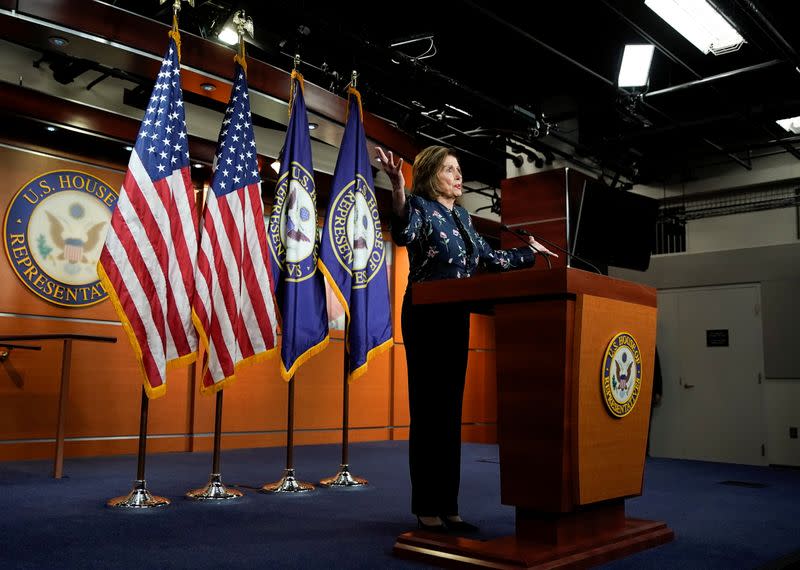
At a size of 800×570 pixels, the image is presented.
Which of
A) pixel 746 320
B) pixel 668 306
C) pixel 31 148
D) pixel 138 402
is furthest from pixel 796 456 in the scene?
pixel 31 148

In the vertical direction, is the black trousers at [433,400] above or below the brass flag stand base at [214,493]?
above

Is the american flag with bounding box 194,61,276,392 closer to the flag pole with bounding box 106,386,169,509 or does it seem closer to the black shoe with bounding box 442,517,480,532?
the flag pole with bounding box 106,386,169,509

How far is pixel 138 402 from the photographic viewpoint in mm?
5871

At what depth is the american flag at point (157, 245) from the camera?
125 inches

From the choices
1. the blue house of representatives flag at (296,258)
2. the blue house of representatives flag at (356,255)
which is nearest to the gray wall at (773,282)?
the blue house of representatives flag at (356,255)

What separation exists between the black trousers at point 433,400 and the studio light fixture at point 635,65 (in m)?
4.72

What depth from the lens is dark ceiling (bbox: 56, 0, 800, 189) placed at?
594cm

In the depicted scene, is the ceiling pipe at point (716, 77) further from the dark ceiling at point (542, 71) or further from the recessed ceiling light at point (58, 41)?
the recessed ceiling light at point (58, 41)

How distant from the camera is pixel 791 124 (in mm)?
7652

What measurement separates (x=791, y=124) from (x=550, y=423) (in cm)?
712

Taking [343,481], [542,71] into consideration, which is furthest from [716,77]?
[343,481]

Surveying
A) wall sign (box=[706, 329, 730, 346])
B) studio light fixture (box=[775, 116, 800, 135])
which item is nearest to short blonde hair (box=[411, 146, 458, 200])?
wall sign (box=[706, 329, 730, 346])

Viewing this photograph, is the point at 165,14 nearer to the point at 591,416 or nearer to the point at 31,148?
the point at 31,148

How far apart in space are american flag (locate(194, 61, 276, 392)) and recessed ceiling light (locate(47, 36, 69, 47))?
41.8 inches
